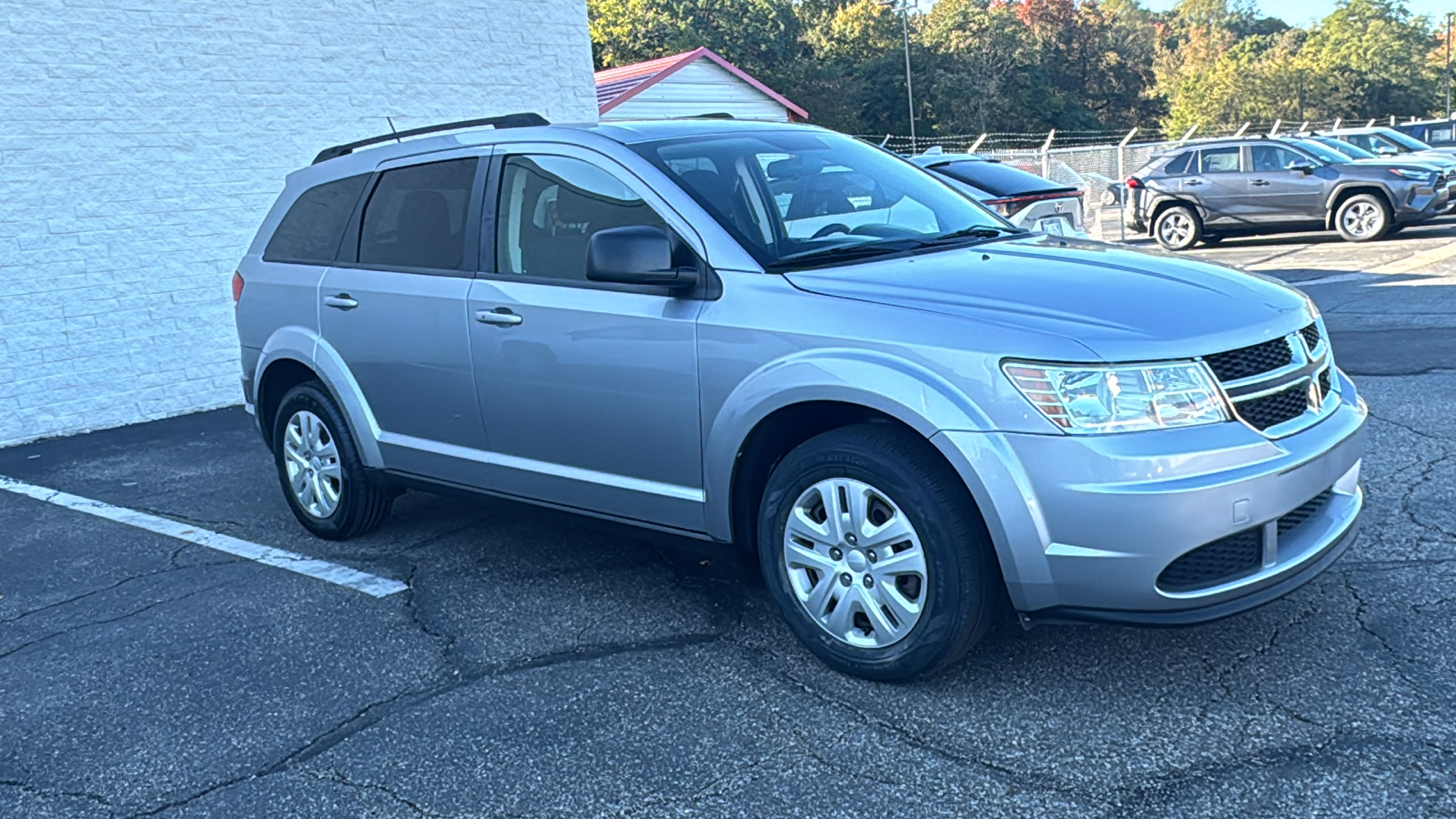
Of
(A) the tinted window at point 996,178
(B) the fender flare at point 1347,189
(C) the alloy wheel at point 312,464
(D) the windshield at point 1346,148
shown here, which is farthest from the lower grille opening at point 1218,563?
(D) the windshield at point 1346,148

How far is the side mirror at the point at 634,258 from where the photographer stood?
394 cm

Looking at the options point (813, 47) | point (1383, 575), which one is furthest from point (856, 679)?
point (813, 47)

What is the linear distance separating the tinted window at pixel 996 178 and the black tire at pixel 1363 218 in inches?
323

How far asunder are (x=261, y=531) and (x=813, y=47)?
57.0 m

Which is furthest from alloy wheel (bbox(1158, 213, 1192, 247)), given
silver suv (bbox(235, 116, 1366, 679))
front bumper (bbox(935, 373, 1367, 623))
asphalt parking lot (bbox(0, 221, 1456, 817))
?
front bumper (bbox(935, 373, 1367, 623))

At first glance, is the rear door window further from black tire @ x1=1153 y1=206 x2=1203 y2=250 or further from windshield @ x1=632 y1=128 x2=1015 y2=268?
windshield @ x1=632 y1=128 x2=1015 y2=268

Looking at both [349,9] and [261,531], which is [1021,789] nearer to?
[261,531]

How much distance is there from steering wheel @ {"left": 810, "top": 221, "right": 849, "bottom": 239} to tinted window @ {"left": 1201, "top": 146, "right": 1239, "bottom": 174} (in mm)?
14679

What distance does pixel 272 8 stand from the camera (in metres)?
10.6

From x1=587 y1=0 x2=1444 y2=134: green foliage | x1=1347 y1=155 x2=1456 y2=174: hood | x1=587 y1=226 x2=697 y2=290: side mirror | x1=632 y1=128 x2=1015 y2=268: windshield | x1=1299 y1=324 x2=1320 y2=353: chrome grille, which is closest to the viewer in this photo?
x1=1299 y1=324 x2=1320 y2=353: chrome grille

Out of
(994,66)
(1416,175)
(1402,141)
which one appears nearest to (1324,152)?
(1416,175)

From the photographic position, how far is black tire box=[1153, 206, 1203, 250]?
17609 mm

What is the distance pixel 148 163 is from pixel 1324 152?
1446cm

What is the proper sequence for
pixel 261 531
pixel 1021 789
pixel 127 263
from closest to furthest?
pixel 1021 789 → pixel 261 531 → pixel 127 263
